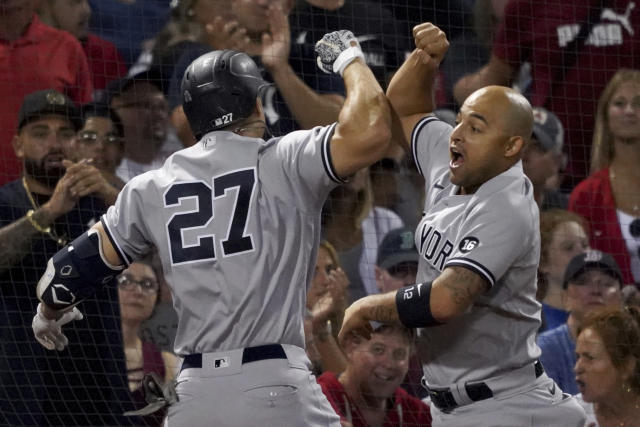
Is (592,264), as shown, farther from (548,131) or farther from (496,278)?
(496,278)

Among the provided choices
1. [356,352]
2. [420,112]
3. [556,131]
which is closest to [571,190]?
[556,131]

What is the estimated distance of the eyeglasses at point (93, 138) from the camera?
5.29 meters

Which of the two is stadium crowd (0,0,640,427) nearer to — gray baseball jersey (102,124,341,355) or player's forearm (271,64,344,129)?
player's forearm (271,64,344,129)

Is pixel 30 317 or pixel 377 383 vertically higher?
pixel 30 317

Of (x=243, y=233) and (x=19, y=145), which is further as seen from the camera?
(x=19, y=145)

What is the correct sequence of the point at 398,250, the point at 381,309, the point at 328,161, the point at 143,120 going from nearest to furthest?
the point at 328,161, the point at 381,309, the point at 398,250, the point at 143,120

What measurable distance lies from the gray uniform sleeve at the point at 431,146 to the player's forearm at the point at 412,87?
0.06 m

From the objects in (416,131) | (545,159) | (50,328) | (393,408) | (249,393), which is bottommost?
(393,408)

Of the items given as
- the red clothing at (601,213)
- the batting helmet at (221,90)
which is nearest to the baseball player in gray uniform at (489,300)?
Answer: the batting helmet at (221,90)

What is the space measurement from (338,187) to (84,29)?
1.66 metres

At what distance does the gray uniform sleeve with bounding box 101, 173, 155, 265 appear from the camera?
330 centimetres

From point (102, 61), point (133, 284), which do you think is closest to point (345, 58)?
point (133, 284)

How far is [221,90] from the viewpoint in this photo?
128 inches

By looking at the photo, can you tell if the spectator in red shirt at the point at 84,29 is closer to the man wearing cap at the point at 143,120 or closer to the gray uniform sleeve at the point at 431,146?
the man wearing cap at the point at 143,120
